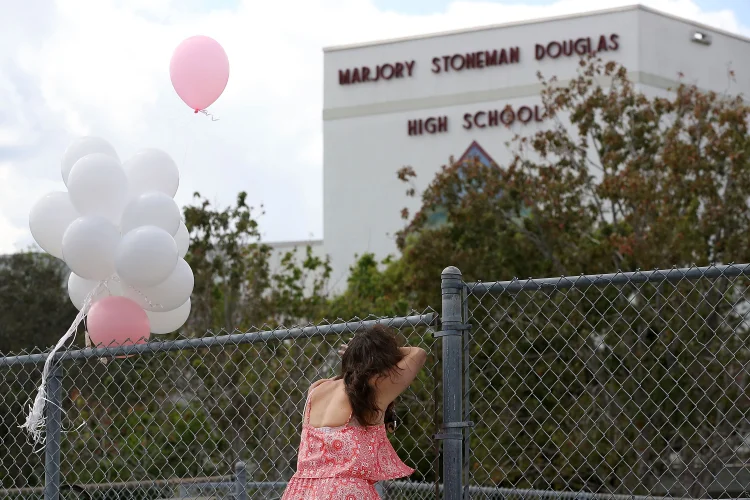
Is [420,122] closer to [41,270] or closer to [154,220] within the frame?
[41,270]

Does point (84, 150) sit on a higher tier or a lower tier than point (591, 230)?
higher

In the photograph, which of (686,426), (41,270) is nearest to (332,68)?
(41,270)

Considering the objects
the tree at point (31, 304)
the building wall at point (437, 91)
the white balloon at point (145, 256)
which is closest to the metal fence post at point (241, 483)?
the white balloon at point (145, 256)

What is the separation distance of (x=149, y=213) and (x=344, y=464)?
1651 mm

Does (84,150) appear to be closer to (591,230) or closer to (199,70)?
(199,70)

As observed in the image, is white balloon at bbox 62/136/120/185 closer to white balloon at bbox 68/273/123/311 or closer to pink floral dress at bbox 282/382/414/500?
white balloon at bbox 68/273/123/311

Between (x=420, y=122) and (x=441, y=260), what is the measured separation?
41.1 feet

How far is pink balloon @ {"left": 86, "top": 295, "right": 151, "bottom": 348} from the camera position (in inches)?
185

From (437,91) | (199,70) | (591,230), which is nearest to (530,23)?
(437,91)

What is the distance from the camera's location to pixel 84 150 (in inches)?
200

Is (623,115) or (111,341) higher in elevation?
(623,115)

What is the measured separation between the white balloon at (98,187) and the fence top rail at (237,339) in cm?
65

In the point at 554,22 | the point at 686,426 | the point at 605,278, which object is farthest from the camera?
the point at 554,22

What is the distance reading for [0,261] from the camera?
69.2 ft
